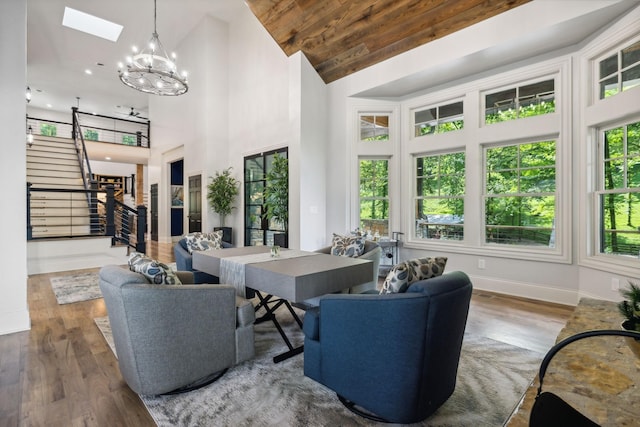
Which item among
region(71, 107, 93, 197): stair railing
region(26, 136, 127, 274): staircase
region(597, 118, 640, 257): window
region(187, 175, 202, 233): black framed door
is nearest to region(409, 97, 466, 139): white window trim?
region(597, 118, 640, 257): window

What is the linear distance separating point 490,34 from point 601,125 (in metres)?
1.66

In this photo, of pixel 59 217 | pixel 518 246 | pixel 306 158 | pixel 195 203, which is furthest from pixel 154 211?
pixel 518 246

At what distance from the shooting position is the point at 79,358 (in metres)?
2.50

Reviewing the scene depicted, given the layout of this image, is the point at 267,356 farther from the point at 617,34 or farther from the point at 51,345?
the point at 617,34

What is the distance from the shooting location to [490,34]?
3.82 metres

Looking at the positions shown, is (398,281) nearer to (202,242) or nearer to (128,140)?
(202,242)

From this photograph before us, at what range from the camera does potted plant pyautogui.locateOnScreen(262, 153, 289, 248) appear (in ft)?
19.4

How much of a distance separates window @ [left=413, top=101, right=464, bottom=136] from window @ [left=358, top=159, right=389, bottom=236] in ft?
2.71

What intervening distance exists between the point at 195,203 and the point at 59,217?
9.38 ft

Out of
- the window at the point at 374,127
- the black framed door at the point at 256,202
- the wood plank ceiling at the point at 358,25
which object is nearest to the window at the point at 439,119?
the window at the point at 374,127

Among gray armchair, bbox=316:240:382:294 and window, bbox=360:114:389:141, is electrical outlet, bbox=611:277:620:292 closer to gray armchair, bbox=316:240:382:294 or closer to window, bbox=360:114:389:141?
gray armchair, bbox=316:240:382:294

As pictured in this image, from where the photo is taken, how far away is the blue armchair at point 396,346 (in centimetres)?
155

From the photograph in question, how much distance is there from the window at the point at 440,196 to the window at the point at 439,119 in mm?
428

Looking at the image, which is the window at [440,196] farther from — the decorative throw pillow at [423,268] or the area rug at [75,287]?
the area rug at [75,287]
